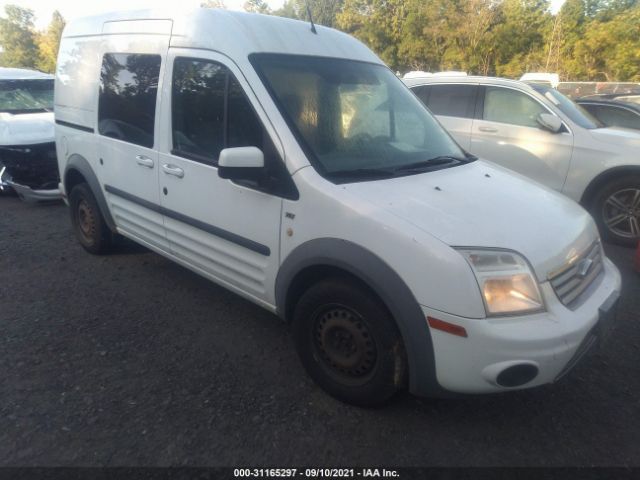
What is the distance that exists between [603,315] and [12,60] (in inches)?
2262

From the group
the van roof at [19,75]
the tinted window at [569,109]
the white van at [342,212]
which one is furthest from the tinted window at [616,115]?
the van roof at [19,75]

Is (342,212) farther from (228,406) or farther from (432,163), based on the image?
(228,406)

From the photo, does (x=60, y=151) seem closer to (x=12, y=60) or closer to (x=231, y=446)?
(x=231, y=446)

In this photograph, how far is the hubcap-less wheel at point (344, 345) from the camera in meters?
2.48

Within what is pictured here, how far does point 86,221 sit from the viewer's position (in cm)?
478

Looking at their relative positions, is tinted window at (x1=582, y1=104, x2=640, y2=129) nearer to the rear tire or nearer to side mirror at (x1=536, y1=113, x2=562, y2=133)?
side mirror at (x1=536, y1=113, x2=562, y2=133)

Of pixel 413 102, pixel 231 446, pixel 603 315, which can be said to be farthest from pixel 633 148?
pixel 231 446

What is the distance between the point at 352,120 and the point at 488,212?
3.38 feet

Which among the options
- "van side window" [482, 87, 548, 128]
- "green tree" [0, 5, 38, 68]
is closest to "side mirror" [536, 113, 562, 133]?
"van side window" [482, 87, 548, 128]

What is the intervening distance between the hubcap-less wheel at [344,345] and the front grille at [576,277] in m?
0.95

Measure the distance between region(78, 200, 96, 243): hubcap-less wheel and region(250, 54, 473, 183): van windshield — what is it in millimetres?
2718

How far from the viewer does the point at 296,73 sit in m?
2.93

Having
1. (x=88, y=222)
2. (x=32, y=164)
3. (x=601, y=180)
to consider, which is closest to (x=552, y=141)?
(x=601, y=180)

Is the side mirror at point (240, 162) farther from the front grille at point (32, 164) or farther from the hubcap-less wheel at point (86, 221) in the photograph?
the front grille at point (32, 164)
